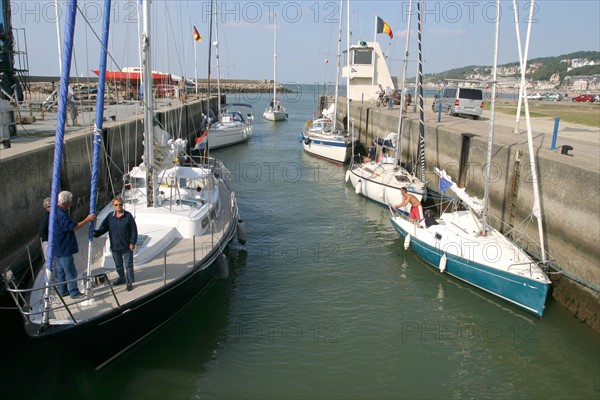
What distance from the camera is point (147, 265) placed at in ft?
31.8

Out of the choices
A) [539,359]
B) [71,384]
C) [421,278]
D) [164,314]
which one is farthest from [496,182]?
[71,384]

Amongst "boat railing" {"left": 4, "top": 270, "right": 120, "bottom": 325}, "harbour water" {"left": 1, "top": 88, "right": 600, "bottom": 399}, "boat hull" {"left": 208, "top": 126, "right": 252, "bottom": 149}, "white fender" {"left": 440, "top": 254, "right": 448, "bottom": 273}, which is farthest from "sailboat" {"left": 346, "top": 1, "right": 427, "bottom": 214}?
"boat hull" {"left": 208, "top": 126, "right": 252, "bottom": 149}

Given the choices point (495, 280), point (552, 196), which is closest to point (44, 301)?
point (495, 280)

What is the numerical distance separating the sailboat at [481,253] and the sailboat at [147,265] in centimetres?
561

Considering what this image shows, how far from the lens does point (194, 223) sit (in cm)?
1127

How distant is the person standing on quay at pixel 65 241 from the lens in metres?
7.59

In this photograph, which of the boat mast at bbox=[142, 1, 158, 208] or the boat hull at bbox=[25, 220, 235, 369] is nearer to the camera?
the boat hull at bbox=[25, 220, 235, 369]

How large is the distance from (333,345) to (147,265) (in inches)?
164

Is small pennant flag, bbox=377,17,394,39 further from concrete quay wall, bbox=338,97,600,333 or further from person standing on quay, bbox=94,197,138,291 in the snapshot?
person standing on quay, bbox=94,197,138,291

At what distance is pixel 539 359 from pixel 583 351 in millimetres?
950

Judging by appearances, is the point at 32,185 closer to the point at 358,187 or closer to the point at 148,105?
the point at 148,105

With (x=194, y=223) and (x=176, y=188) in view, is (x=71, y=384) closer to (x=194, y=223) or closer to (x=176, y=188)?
(x=194, y=223)

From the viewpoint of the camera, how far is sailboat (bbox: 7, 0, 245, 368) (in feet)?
24.8

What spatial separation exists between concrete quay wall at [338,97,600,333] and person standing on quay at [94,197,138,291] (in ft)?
31.2
